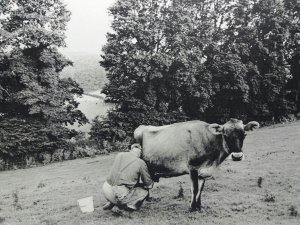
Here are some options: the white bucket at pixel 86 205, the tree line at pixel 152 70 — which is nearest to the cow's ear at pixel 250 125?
the white bucket at pixel 86 205

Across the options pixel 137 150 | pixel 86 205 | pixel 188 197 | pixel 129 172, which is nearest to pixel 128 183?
pixel 129 172

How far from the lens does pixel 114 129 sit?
119 ft

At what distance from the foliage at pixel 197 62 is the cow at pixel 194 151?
23.4 metres

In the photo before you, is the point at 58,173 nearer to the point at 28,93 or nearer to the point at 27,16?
the point at 28,93

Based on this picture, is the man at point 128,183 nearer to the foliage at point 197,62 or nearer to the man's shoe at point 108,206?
the man's shoe at point 108,206

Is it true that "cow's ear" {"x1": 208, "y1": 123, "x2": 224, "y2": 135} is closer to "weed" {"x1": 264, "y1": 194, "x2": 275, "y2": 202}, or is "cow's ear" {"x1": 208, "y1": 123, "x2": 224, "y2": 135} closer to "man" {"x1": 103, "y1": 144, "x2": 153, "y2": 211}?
"man" {"x1": 103, "y1": 144, "x2": 153, "y2": 211}

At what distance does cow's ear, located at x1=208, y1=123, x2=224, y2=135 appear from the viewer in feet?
39.4

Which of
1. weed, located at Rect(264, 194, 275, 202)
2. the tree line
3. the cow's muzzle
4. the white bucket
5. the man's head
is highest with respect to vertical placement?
the tree line

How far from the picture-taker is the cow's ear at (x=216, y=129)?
39.4 feet

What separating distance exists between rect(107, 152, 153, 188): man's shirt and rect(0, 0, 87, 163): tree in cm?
2272

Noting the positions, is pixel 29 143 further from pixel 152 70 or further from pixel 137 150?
pixel 137 150

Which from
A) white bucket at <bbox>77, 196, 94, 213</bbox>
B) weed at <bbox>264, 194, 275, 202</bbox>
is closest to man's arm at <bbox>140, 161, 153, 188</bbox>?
white bucket at <bbox>77, 196, 94, 213</bbox>

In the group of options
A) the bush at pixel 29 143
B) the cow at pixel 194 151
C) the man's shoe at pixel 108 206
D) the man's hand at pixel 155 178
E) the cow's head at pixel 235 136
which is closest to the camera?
the cow's head at pixel 235 136

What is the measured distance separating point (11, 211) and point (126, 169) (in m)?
5.49
